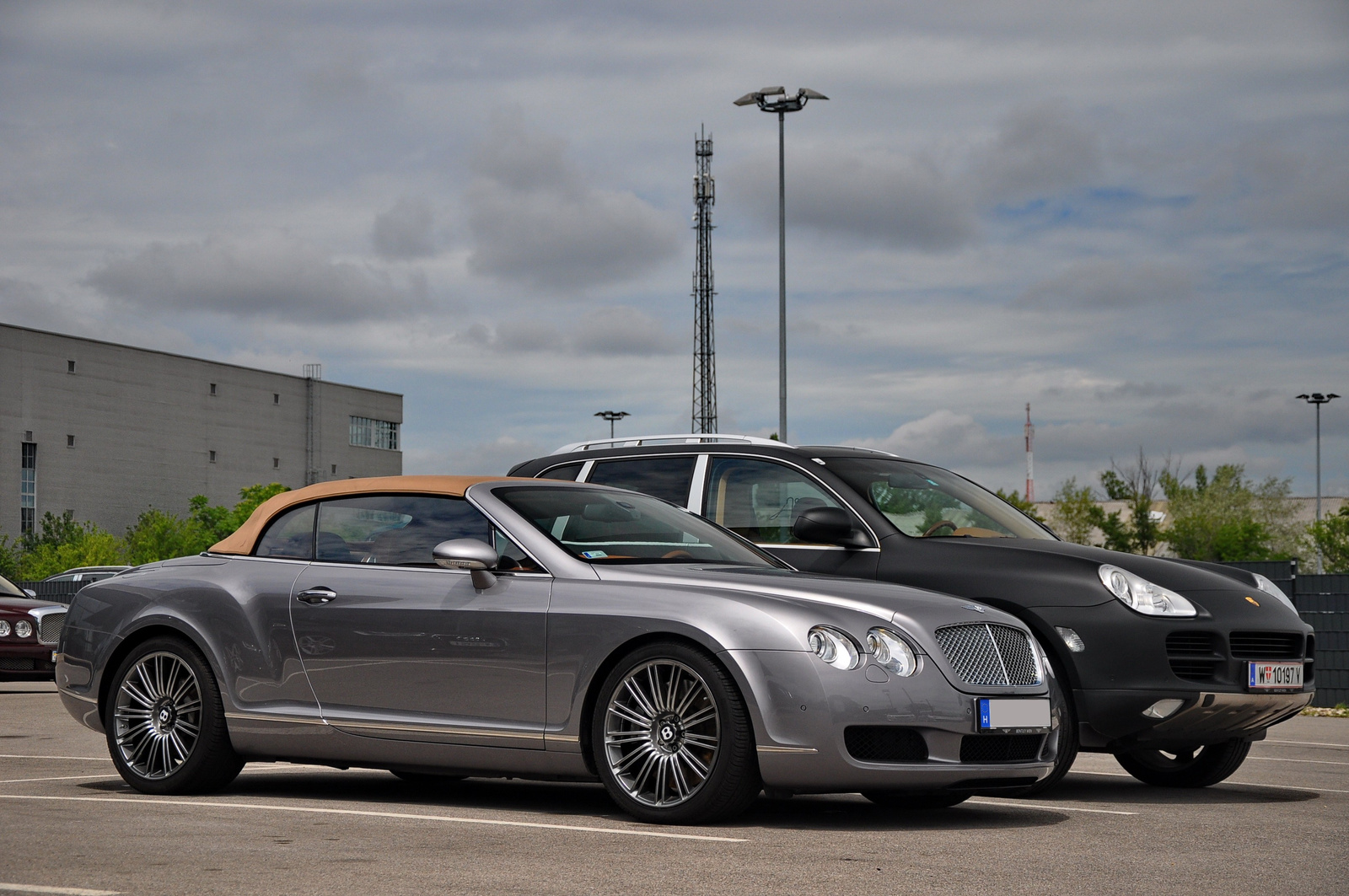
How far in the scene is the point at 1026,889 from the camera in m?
5.33

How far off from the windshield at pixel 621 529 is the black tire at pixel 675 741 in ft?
2.40

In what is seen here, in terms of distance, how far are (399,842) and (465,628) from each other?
1.34 meters

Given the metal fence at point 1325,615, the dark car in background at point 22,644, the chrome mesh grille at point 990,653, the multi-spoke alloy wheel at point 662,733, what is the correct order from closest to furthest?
the multi-spoke alloy wheel at point 662,733, the chrome mesh grille at point 990,653, the metal fence at point 1325,615, the dark car in background at point 22,644

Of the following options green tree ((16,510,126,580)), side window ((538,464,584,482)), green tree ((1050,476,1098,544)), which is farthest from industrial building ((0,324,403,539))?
side window ((538,464,584,482))

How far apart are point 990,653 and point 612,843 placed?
72.4 inches

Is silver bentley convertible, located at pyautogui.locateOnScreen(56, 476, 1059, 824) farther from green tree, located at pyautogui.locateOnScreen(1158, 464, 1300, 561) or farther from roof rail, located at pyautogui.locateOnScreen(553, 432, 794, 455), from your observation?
green tree, located at pyautogui.locateOnScreen(1158, 464, 1300, 561)

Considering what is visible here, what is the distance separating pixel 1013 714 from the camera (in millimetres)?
6949

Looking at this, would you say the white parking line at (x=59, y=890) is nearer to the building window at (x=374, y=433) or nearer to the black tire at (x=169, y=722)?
the black tire at (x=169, y=722)

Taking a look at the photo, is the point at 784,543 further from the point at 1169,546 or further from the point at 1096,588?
the point at 1169,546

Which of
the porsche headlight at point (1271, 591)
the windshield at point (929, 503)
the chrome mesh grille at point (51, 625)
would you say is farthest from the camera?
the chrome mesh grille at point (51, 625)

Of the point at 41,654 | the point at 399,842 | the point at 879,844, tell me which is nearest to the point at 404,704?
the point at 399,842

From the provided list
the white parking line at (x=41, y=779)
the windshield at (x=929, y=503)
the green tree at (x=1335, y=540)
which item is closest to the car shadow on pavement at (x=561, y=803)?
the white parking line at (x=41, y=779)

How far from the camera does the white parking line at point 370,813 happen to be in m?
6.47

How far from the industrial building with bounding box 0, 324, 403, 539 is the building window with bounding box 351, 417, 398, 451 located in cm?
11
